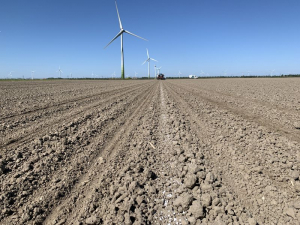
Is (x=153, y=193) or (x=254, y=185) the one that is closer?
(x=153, y=193)

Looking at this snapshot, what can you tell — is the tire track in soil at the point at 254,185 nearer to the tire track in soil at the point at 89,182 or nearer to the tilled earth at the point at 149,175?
the tilled earth at the point at 149,175

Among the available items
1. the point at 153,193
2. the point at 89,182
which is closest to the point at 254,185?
the point at 153,193

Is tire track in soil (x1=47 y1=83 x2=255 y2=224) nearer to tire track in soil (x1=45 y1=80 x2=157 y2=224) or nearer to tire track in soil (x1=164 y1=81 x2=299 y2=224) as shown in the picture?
tire track in soil (x1=45 y1=80 x2=157 y2=224)

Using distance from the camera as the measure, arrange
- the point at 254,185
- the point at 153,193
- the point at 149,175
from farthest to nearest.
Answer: the point at 149,175 < the point at 254,185 < the point at 153,193

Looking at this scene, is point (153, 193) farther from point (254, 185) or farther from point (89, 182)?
point (254, 185)

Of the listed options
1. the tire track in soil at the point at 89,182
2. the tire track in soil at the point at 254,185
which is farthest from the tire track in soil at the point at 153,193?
the tire track in soil at the point at 254,185

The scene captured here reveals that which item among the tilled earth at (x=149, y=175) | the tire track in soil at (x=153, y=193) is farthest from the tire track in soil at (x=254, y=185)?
the tire track in soil at (x=153, y=193)

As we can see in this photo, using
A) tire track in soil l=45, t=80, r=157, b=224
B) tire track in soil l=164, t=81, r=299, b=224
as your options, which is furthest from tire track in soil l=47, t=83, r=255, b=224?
tire track in soil l=164, t=81, r=299, b=224

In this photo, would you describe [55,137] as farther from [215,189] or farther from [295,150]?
[295,150]

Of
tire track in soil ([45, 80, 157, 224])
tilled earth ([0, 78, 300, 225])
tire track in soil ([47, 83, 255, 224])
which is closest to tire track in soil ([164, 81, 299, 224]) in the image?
tilled earth ([0, 78, 300, 225])

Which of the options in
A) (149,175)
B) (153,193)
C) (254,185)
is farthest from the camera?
(149,175)

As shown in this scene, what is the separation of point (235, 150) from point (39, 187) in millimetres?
3692

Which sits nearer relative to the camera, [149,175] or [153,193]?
[153,193]

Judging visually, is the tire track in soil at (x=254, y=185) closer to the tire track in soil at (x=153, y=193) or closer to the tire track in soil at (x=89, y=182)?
the tire track in soil at (x=153, y=193)
